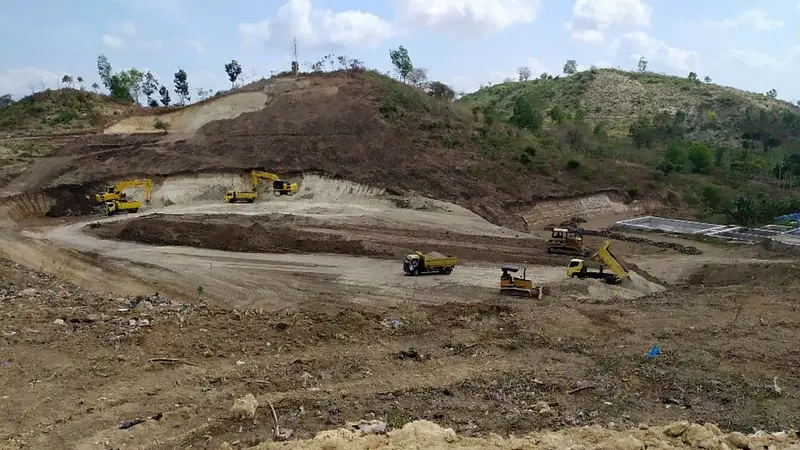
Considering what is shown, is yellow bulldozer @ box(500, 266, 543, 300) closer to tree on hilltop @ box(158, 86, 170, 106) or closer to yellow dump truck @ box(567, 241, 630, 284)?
yellow dump truck @ box(567, 241, 630, 284)

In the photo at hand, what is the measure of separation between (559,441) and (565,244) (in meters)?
18.6

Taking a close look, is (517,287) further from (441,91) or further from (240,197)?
(441,91)

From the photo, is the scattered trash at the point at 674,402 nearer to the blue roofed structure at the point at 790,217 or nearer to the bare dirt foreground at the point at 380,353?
the bare dirt foreground at the point at 380,353

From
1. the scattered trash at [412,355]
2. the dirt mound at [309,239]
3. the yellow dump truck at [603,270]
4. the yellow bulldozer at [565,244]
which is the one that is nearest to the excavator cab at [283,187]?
the dirt mound at [309,239]

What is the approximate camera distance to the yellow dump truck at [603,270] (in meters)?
20.5

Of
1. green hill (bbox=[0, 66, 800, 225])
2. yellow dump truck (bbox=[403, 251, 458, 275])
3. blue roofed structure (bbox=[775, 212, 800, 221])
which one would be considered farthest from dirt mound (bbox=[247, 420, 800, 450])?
blue roofed structure (bbox=[775, 212, 800, 221])

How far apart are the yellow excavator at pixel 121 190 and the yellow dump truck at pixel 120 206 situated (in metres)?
0.41

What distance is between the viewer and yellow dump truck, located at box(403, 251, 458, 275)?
21781 mm

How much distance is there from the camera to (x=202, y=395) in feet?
34.6

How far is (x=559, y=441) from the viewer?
25.8 ft

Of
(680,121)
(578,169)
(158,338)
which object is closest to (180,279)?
(158,338)

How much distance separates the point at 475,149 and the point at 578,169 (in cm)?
713

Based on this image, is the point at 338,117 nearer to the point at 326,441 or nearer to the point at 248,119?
the point at 248,119

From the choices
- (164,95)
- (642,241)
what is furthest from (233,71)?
(642,241)
